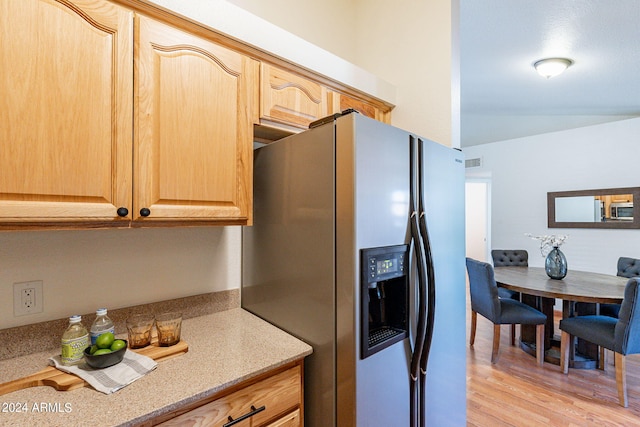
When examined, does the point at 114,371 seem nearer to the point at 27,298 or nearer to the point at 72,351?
the point at 72,351

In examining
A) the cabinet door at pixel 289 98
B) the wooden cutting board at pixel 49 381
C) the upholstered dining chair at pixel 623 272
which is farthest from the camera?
the upholstered dining chair at pixel 623 272

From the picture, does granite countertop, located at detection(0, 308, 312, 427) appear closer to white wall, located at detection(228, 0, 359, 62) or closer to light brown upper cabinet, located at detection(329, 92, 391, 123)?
light brown upper cabinet, located at detection(329, 92, 391, 123)

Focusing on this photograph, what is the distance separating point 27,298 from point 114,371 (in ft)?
1.60

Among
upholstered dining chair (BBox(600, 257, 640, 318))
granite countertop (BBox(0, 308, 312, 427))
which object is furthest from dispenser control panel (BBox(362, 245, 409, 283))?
upholstered dining chair (BBox(600, 257, 640, 318))

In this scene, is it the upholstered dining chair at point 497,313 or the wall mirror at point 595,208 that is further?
the wall mirror at point 595,208

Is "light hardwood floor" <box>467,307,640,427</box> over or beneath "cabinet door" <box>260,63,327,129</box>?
beneath

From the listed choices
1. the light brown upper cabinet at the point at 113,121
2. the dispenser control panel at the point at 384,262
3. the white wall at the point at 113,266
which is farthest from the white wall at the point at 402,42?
the white wall at the point at 113,266

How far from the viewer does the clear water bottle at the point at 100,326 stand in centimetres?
115

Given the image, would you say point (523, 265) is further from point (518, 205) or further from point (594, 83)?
point (594, 83)

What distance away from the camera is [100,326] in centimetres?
117

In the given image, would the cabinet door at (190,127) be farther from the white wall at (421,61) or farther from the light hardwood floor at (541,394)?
the light hardwood floor at (541,394)

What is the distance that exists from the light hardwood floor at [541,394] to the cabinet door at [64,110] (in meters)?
2.53

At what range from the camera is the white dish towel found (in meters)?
0.96

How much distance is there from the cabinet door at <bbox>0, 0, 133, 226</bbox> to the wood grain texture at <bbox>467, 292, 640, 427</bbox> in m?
2.52
